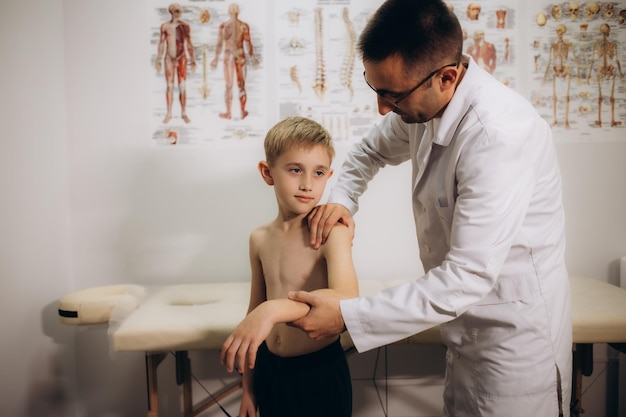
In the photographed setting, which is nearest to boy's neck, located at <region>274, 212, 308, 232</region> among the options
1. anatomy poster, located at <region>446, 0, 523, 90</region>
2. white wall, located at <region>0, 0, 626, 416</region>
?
white wall, located at <region>0, 0, 626, 416</region>

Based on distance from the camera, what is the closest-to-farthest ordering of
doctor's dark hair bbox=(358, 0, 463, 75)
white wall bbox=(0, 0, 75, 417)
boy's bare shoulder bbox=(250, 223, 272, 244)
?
1. doctor's dark hair bbox=(358, 0, 463, 75)
2. boy's bare shoulder bbox=(250, 223, 272, 244)
3. white wall bbox=(0, 0, 75, 417)

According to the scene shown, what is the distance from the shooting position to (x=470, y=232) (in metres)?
0.97

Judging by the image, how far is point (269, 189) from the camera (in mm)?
2182

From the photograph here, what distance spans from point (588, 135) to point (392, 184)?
904 mm

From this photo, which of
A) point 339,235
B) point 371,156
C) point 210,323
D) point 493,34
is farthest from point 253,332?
point 493,34

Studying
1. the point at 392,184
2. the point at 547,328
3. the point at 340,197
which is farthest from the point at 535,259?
the point at 392,184

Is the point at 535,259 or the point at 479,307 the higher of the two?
the point at 535,259

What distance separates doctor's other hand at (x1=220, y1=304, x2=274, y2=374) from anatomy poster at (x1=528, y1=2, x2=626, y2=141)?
1.78m

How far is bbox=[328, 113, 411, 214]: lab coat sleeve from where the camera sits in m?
1.49

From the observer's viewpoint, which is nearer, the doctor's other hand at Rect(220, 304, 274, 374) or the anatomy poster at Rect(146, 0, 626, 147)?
the doctor's other hand at Rect(220, 304, 274, 374)

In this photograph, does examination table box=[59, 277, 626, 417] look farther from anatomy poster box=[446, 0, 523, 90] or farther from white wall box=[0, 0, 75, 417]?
anatomy poster box=[446, 0, 523, 90]

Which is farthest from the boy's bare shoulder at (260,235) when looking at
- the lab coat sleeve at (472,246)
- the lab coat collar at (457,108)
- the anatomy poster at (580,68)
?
the anatomy poster at (580,68)

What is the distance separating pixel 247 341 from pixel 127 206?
146cm

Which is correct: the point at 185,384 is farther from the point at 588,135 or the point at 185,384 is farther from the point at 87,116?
the point at 588,135
